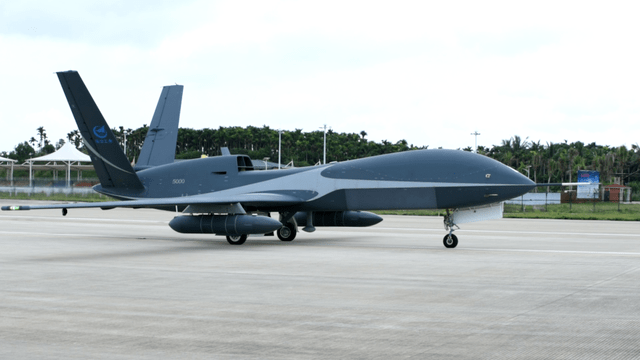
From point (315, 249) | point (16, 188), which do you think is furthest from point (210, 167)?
point (16, 188)

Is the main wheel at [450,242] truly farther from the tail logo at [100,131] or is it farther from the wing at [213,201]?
the tail logo at [100,131]

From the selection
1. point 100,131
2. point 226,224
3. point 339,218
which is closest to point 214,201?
point 226,224

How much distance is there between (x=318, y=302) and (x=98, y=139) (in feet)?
53.6

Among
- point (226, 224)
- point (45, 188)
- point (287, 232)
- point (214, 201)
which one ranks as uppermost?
point (45, 188)

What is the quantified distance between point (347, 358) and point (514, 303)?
4.25m

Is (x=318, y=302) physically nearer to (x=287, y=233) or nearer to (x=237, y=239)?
(x=237, y=239)

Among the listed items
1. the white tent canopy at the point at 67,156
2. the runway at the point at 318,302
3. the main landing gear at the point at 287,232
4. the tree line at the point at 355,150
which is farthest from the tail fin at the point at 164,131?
the tree line at the point at 355,150

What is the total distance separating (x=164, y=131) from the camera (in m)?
27.1

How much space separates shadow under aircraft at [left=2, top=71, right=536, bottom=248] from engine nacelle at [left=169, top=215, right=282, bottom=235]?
30 mm

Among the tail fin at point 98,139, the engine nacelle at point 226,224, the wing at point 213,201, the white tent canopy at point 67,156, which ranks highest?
the white tent canopy at point 67,156

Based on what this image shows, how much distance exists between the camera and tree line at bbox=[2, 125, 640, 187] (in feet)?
389

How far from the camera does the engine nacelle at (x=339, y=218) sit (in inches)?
894

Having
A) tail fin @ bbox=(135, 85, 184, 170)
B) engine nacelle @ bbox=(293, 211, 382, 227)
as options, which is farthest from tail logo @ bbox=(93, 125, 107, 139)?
engine nacelle @ bbox=(293, 211, 382, 227)

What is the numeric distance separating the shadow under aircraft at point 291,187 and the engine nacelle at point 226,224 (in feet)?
0.10
